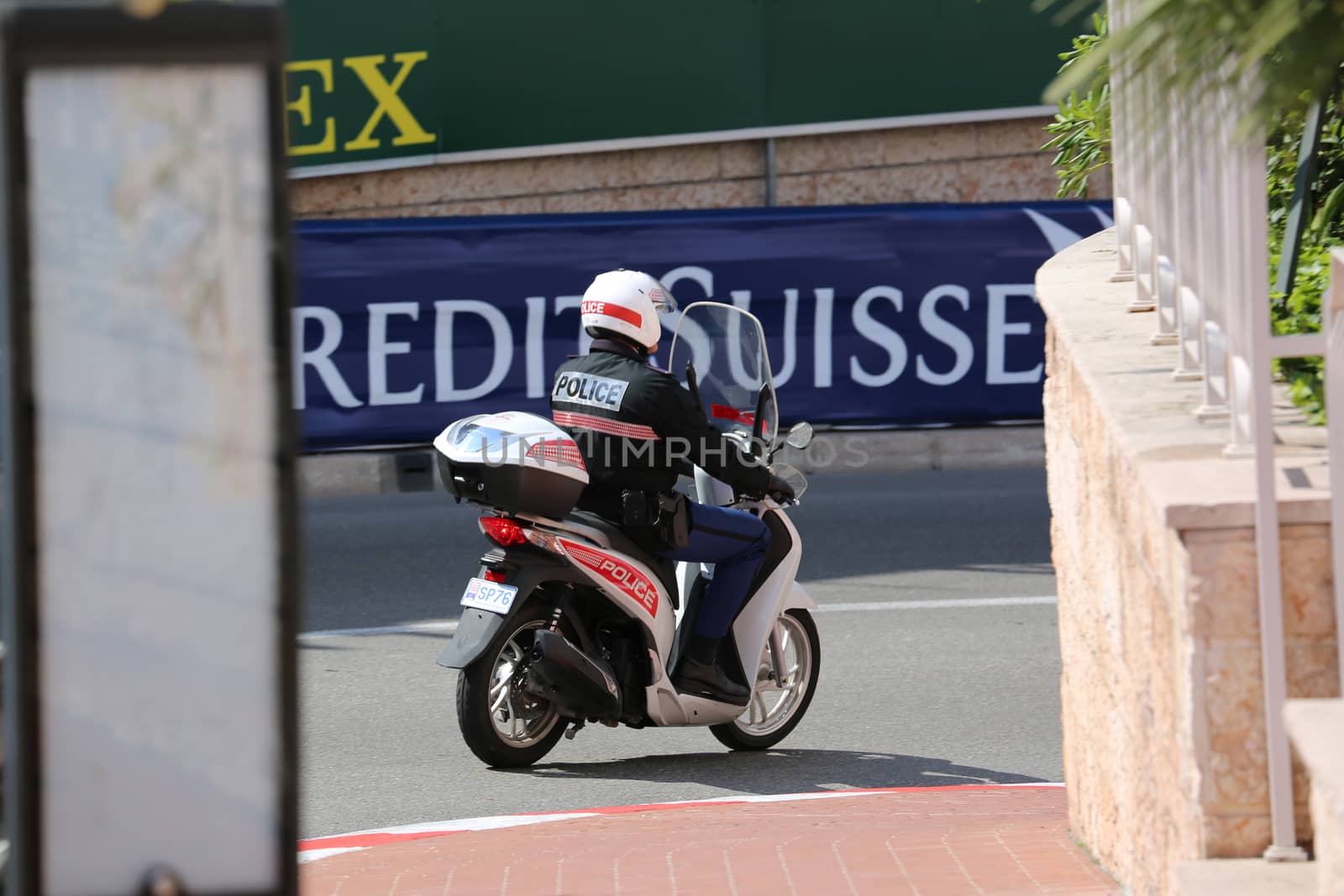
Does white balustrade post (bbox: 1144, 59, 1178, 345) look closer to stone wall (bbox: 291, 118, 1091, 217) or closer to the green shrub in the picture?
the green shrub

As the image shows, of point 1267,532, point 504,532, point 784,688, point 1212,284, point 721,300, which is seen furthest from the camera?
point 721,300

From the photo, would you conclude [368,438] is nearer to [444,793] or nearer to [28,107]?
[444,793]

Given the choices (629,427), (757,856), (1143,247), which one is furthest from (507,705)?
(1143,247)

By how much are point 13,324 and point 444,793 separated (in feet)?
16.8

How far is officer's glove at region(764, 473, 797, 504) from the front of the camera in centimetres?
717

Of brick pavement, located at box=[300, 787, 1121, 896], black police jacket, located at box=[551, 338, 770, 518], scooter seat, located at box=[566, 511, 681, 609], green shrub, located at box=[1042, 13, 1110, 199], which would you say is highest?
Result: green shrub, located at box=[1042, 13, 1110, 199]

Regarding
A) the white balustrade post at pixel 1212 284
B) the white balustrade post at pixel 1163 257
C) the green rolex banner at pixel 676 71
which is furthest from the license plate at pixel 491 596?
the green rolex banner at pixel 676 71

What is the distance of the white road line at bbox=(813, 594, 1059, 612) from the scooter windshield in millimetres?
2728

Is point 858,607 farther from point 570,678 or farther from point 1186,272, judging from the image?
point 1186,272

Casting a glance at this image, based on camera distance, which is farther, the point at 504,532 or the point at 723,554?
the point at 723,554

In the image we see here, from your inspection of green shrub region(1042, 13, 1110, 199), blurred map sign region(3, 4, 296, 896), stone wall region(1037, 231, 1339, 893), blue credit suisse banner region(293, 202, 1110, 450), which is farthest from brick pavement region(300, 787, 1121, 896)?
blue credit suisse banner region(293, 202, 1110, 450)

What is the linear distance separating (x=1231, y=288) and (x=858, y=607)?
6.32 m

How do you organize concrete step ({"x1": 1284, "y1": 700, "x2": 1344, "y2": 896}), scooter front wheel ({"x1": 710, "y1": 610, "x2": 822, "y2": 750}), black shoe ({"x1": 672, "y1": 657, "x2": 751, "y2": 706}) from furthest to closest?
scooter front wheel ({"x1": 710, "y1": 610, "x2": 822, "y2": 750}), black shoe ({"x1": 672, "y1": 657, "x2": 751, "y2": 706}), concrete step ({"x1": 1284, "y1": 700, "x2": 1344, "y2": 896})

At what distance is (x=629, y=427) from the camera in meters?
6.73
